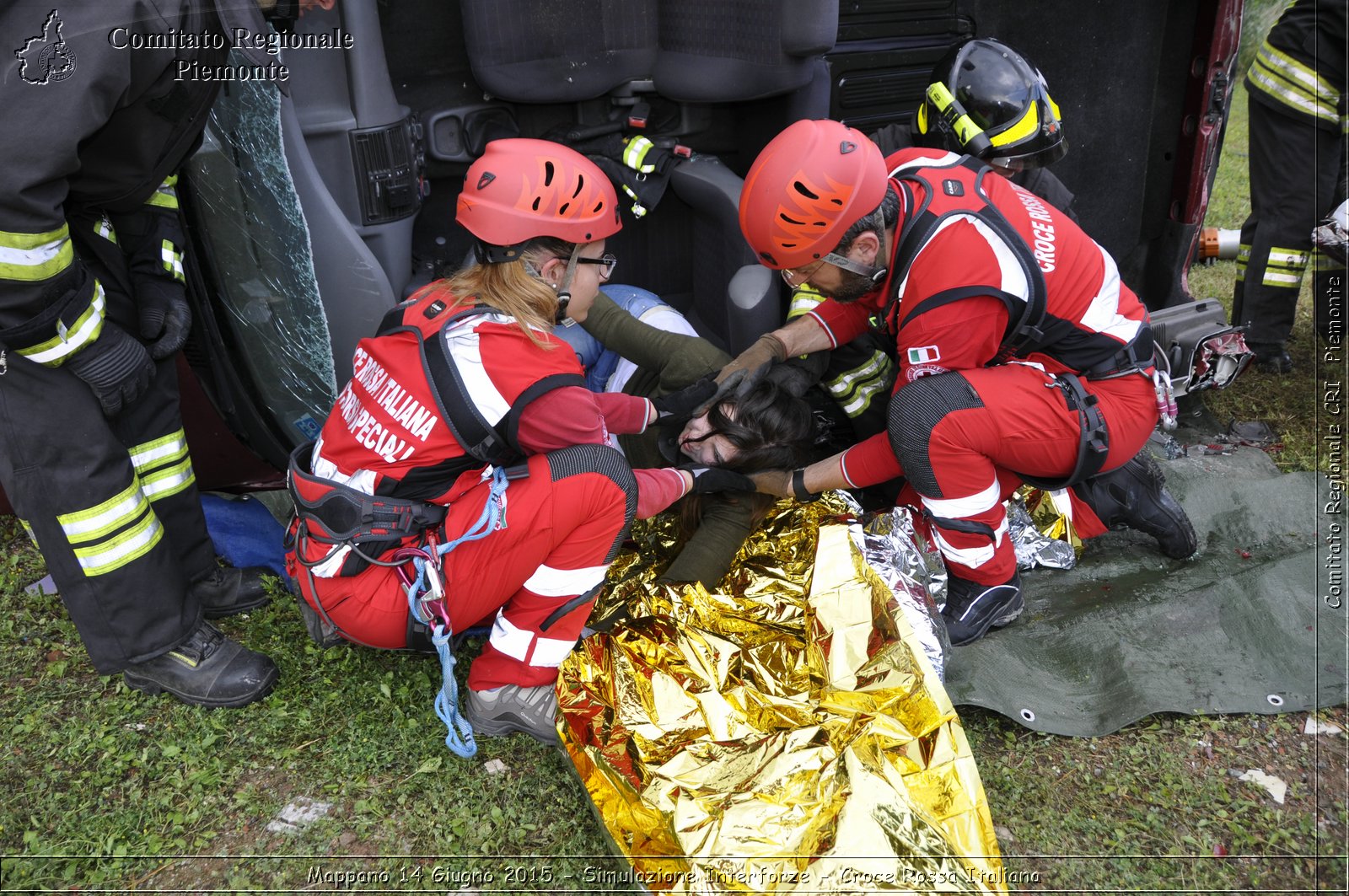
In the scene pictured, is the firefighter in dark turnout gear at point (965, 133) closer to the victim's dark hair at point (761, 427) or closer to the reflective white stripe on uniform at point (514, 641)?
the victim's dark hair at point (761, 427)

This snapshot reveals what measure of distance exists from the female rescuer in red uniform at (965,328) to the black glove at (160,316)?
1557 mm

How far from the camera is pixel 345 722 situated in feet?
8.02

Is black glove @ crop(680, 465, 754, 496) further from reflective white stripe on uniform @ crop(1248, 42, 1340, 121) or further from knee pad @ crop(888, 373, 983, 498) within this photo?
reflective white stripe on uniform @ crop(1248, 42, 1340, 121)

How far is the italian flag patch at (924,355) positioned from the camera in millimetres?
2535

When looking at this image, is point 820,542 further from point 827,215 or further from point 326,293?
point 326,293

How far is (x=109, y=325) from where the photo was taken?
230 cm

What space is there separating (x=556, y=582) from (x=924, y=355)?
116 centimetres

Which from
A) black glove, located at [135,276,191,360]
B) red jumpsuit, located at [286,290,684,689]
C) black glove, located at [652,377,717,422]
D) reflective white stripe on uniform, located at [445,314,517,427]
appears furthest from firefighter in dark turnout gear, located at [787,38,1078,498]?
black glove, located at [135,276,191,360]

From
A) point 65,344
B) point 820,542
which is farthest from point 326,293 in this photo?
point 820,542


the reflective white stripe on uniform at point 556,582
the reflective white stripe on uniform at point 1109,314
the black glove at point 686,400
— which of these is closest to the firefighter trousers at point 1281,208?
the reflective white stripe on uniform at point 1109,314

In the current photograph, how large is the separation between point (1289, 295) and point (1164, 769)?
9.08 feet

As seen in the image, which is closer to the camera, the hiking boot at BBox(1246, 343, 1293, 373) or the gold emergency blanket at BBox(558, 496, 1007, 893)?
the gold emergency blanket at BBox(558, 496, 1007, 893)

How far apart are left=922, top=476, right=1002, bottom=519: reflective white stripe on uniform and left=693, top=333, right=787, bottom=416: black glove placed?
634 mm

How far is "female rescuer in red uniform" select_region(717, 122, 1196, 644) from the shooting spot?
7.90 feet
